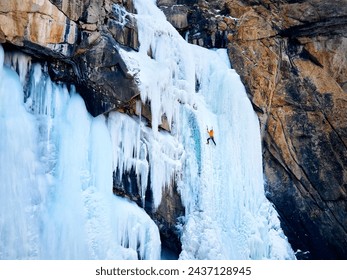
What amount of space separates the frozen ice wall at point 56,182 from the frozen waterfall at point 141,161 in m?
0.02

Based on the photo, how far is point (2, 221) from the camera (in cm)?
709

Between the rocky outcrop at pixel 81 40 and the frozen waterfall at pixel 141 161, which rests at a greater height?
the rocky outcrop at pixel 81 40

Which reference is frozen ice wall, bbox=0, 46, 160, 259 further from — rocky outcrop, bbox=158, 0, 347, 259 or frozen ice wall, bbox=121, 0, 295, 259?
rocky outcrop, bbox=158, 0, 347, 259

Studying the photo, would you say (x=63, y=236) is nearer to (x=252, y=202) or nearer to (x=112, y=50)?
(x=112, y=50)

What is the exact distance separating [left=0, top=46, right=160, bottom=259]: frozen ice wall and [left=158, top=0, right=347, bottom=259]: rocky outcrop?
455 cm

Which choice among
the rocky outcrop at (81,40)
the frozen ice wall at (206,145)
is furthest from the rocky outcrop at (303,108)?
the rocky outcrop at (81,40)

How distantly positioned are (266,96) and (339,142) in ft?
7.47

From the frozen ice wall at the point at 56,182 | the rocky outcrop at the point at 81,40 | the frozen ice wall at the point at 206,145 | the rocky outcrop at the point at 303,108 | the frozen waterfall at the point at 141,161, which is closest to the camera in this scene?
the frozen ice wall at the point at 56,182

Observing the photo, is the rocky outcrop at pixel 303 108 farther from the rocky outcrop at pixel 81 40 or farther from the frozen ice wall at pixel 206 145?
the rocky outcrop at pixel 81 40

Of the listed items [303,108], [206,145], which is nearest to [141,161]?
[206,145]

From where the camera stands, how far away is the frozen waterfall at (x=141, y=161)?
7609 mm

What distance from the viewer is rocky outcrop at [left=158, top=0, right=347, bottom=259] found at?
11.5 m

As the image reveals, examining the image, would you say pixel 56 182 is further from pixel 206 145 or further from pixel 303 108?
pixel 303 108
